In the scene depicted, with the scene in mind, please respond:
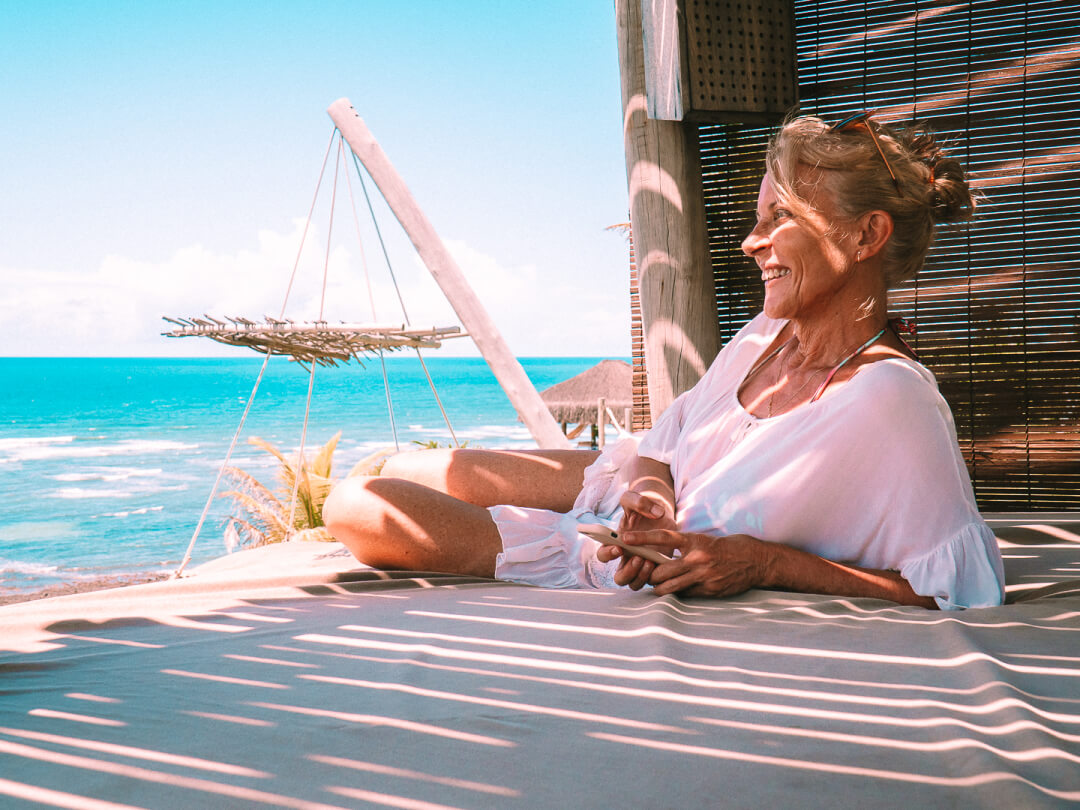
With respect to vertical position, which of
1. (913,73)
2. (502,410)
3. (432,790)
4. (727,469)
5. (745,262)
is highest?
(913,73)

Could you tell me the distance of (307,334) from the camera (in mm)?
5215

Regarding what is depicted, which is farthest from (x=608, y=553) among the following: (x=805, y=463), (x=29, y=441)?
(x=29, y=441)

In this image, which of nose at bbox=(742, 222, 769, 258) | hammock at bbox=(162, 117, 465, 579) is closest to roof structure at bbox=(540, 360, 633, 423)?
hammock at bbox=(162, 117, 465, 579)

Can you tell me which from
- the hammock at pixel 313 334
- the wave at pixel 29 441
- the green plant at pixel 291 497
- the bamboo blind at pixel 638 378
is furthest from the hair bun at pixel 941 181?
the wave at pixel 29 441

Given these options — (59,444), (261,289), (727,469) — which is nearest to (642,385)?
(727,469)

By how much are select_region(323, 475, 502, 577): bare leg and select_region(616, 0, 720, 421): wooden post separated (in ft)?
4.08

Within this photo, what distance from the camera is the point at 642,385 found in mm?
4121

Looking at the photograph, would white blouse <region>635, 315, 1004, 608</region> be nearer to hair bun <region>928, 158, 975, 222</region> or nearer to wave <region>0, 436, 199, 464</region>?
hair bun <region>928, 158, 975, 222</region>

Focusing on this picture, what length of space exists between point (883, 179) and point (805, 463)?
64 cm

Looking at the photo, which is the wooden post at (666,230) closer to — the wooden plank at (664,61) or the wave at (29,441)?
the wooden plank at (664,61)

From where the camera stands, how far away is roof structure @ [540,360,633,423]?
14.9 metres

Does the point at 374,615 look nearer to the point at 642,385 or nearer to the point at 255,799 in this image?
the point at 255,799

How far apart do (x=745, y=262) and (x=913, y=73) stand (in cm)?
90

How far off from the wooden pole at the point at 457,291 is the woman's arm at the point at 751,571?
265cm
